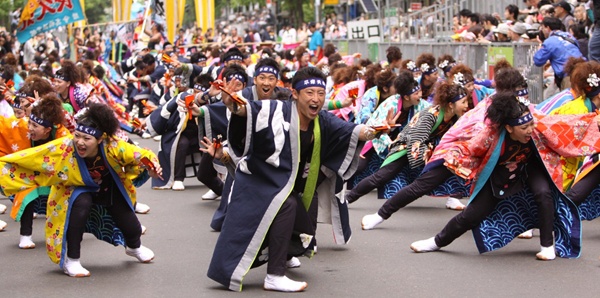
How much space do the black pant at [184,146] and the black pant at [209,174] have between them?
1469 mm

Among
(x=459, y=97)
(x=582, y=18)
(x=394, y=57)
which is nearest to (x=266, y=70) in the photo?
(x=459, y=97)

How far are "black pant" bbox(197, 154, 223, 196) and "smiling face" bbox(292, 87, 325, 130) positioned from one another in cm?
442

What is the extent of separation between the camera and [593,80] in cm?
941

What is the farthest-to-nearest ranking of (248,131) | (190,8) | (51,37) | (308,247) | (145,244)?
1. (190,8)
2. (51,37)
3. (145,244)
4. (308,247)
5. (248,131)

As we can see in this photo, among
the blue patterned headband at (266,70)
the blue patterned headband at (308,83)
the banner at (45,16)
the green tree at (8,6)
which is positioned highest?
the green tree at (8,6)

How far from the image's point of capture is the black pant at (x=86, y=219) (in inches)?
302

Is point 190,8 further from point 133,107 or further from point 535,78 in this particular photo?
point 535,78

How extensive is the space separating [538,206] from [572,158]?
1469 mm

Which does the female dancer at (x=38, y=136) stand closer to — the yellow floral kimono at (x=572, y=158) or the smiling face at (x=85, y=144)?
the smiling face at (x=85, y=144)

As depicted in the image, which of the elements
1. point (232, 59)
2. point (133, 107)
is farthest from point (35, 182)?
point (133, 107)

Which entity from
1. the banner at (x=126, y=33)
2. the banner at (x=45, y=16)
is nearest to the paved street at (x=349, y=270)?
the banner at (x=45, y=16)

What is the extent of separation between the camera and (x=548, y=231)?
26.3 feet

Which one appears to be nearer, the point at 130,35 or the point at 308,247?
the point at 308,247

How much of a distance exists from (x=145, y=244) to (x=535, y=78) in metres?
6.87
